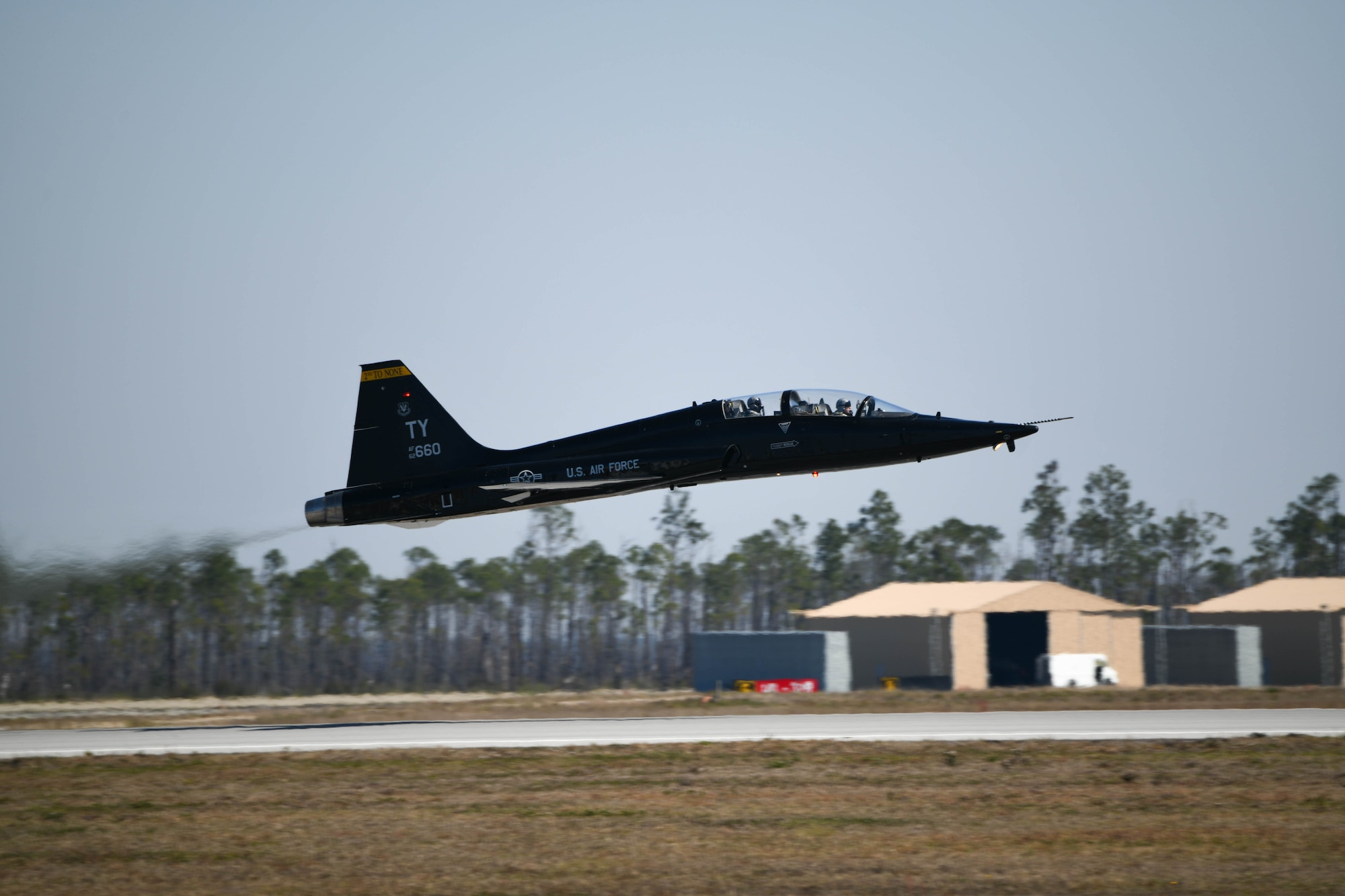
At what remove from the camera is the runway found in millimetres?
23703

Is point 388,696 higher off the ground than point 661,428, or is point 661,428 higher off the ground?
point 661,428

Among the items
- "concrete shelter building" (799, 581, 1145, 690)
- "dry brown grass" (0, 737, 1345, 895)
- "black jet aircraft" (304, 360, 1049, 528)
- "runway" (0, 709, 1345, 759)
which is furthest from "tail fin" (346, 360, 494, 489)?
"concrete shelter building" (799, 581, 1145, 690)

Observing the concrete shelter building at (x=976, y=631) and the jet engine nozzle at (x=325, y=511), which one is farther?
the concrete shelter building at (x=976, y=631)

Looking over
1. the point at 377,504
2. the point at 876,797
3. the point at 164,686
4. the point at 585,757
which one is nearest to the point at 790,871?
the point at 876,797

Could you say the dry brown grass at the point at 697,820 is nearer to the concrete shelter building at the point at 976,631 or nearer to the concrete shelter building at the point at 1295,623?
the concrete shelter building at the point at 976,631

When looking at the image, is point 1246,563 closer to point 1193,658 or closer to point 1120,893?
point 1193,658

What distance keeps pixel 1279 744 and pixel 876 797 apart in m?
9.17

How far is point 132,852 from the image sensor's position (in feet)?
47.4

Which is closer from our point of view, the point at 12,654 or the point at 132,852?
the point at 132,852

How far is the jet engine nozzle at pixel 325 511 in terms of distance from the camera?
27906mm

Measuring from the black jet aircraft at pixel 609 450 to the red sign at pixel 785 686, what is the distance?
83.9ft

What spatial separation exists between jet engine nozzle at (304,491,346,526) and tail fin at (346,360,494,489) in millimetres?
464

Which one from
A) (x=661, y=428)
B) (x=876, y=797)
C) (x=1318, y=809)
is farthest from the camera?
(x=661, y=428)

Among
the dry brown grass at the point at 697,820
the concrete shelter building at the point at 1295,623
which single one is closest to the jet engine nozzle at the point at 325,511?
the dry brown grass at the point at 697,820
